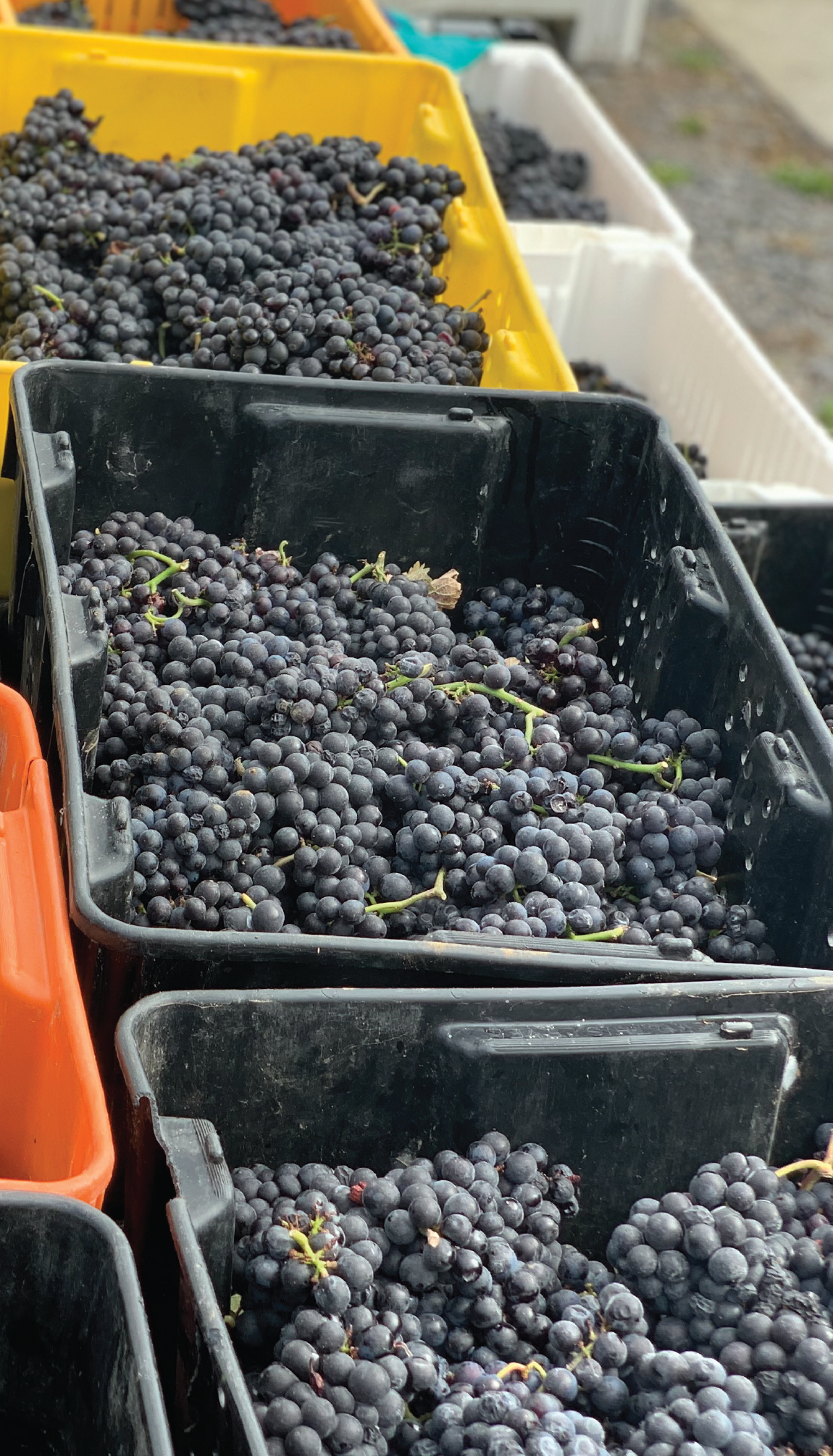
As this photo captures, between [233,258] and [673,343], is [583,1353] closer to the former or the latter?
[233,258]

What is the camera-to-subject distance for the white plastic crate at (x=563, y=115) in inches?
135

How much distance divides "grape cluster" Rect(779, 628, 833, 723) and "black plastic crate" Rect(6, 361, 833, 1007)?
0.29 meters

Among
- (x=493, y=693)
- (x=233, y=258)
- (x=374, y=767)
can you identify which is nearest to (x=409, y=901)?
(x=374, y=767)

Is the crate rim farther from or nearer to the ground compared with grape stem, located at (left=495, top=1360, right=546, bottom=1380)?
farther from the ground

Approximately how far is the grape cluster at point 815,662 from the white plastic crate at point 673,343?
2.21 feet

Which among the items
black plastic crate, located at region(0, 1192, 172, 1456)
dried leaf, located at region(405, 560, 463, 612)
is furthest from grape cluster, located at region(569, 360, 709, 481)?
black plastic crate, located at region(0, 1192, 172, 1456)

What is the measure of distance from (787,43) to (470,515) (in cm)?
631

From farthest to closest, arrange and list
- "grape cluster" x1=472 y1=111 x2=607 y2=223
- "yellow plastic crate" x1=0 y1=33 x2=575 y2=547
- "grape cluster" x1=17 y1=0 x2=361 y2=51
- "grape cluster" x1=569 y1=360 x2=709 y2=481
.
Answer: "grape cluster" x1=472 y1=111 x2=607 y2=223 → "grape cluster" x1=17 y1=0 x2=361 y2=51 → "grape cluster" x1=569 y1=360 x2=709 y2=481 → "yellow plastic crate" x1=0 y1=33 x2=575 y2=547

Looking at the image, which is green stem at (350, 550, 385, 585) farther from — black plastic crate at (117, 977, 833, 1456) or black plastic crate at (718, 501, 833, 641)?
black plastic crate at (117, 977, 833, 1456)

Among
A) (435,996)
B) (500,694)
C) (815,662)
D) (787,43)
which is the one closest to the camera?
(435,996)

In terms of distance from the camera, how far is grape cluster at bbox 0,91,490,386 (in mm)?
2012

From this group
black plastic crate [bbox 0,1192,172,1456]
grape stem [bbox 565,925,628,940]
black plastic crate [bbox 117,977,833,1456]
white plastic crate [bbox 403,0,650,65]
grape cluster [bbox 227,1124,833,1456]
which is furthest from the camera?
white plastic crate [bbox 403,0,650,65]

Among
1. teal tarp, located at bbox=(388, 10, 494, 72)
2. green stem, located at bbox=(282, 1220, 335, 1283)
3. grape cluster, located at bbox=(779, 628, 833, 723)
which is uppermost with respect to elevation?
teal tarp, located at bbox=(388, 10, 494, 72)

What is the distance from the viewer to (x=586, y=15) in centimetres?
620
